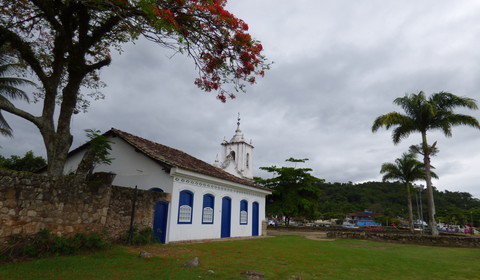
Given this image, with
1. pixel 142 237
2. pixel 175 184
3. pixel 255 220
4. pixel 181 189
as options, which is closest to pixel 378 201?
pixel 255 220

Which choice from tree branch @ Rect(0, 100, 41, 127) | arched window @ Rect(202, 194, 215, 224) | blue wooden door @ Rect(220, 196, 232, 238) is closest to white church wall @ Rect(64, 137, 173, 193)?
arched window @ Rect(202, 194, 215, 224)

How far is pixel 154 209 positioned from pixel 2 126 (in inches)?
431

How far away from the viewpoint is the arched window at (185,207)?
12.9m

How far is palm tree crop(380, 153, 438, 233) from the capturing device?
27.7 metres

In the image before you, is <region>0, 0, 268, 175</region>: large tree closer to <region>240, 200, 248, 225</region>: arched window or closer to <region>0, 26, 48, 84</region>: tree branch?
<region>0, 26, 48, 84</region>: tree branch

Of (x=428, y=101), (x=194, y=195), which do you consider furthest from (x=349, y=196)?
(x=194, y=195)

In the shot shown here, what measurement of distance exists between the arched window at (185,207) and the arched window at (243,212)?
4.68 m

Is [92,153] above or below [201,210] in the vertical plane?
above

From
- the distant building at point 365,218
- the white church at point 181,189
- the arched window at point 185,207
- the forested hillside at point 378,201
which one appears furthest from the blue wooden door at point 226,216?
the distant building at point 365,218

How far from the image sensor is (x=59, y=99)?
1161 centimetres

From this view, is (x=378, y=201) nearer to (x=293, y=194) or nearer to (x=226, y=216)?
(x=293, y=194)

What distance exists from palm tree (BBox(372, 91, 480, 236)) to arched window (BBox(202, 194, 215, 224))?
37.5 feet

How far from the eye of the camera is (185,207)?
13.2 metres

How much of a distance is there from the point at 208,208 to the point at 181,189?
7.53 feet
